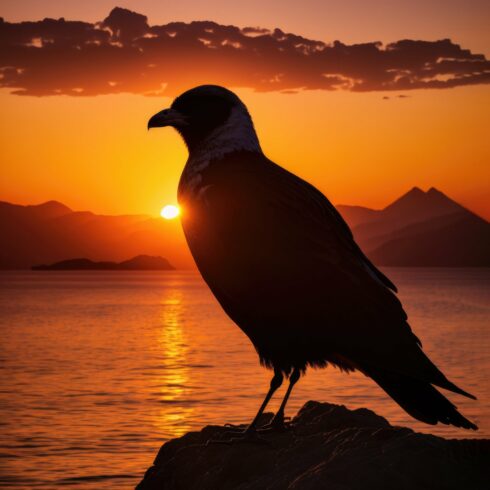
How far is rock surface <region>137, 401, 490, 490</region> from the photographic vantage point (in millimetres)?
7477

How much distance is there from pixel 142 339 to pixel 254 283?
64703 millimetres

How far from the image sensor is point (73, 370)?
1839 inches

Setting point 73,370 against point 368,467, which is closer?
point 368,467

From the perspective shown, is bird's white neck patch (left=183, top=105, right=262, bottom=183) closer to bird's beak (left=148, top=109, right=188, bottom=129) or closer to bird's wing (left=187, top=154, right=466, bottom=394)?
bird's wing (left=187, top=154, right=466, bottom=394)

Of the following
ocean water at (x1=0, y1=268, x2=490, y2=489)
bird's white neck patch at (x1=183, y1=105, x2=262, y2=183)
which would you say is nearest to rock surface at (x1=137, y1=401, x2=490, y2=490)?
bird's white neck patch at (x1=183, y1=105, x2=262, y2=183)

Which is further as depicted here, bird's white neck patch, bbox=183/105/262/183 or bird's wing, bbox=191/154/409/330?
bird's white neck patch, bbox=183/105/262/183

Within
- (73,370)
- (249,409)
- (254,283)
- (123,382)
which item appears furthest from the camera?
(73,370)

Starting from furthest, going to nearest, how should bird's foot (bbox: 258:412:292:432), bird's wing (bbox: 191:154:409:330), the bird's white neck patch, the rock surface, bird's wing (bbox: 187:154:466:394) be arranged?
bird's foot (bbox: 258:412:292:432)
the bird's white neck patch
bird's wing (bbox: 191:154:409:330)
bird's wing (bbox: 187:154:466:394)
the rock surface

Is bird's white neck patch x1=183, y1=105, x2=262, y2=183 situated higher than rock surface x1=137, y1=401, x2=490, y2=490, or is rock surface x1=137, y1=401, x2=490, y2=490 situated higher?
bird's white neck patch x1=183, y1=105, x2=262, y2=183

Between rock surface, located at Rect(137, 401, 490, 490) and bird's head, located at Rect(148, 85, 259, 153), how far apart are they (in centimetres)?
298

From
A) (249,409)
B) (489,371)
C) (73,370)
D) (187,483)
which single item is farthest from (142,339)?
(187,483)

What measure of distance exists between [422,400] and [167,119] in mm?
4063

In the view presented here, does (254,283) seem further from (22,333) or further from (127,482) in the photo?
(22,333)

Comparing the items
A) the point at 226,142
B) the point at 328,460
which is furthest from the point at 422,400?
the point at 226,142
